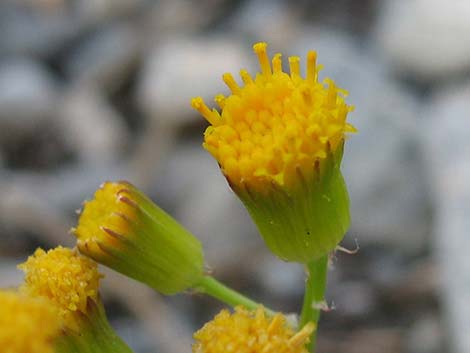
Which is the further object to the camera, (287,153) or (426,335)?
(426,335)

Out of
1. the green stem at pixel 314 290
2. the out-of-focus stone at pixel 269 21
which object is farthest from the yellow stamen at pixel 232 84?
the out-of-focus stone at pixel 269 21

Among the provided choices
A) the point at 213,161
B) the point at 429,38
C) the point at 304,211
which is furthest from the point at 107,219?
the point at 429,38

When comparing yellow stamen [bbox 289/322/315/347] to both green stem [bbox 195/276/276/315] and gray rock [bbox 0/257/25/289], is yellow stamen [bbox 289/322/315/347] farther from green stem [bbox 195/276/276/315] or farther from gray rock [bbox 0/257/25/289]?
gray rock [bbox 0/257/25/289]

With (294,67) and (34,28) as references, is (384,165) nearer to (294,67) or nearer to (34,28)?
(34,28)

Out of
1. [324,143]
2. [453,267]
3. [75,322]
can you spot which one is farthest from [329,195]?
[453,267]

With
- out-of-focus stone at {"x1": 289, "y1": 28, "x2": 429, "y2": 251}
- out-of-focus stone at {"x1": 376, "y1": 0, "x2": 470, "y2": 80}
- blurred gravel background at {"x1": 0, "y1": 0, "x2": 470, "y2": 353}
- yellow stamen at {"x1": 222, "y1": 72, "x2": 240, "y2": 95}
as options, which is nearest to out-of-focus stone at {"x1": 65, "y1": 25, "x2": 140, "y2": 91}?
blurred gravel background at {"x1": 0, "y1": 0, "x2": 470, "y2": 353}

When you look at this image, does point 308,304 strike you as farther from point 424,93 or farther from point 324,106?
point 424,93
